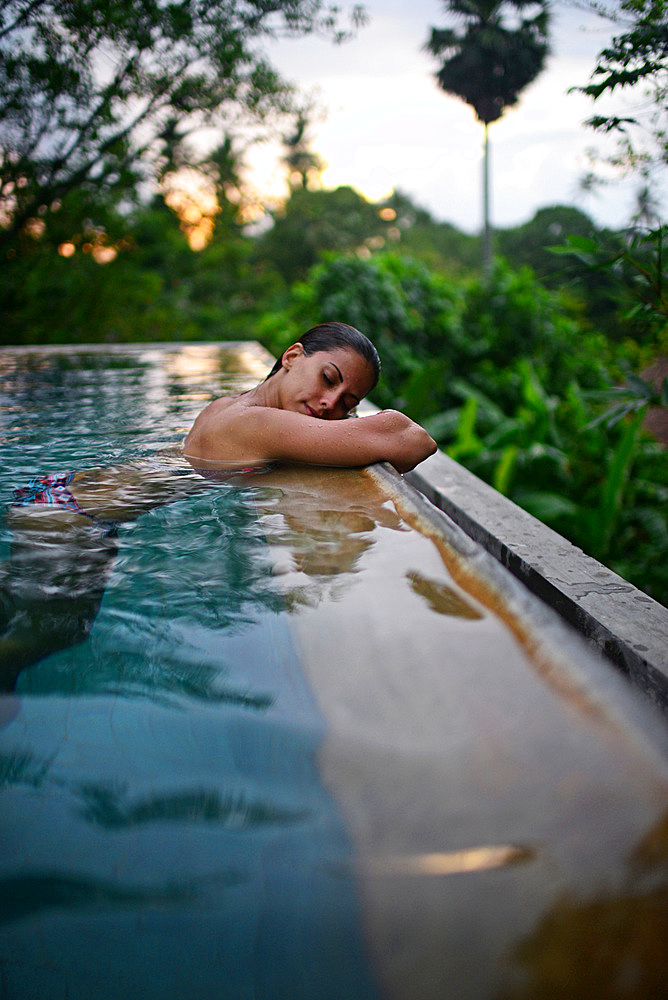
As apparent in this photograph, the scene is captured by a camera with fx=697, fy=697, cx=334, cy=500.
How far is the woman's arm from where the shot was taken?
232 cm

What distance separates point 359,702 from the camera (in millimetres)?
1023

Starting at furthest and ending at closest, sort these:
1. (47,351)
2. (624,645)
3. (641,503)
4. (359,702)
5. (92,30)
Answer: (92,30)
(47,351)
(641,503)
(624,645)
(359,702)

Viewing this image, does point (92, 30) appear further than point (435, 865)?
Yes

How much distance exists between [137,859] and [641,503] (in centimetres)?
564

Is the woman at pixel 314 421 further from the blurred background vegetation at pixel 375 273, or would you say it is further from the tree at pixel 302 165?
the tree at pixel 302 165

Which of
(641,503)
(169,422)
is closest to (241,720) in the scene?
(169,422)

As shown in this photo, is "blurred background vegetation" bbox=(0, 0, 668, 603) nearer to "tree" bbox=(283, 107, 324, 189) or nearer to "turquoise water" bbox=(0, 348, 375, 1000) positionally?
"turquoise water" bbox=(0, 348, 375, 1000)

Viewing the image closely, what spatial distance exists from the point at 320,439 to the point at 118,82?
11266 mm

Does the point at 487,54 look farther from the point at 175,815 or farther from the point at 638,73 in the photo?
the point at 175,815

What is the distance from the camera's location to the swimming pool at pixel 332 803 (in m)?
0.73

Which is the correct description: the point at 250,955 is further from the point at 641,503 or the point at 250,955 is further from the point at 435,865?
the point at 641,503

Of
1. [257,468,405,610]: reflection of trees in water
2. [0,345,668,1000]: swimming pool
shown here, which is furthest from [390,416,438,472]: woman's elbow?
[0,345,668,1000]: swimming pool

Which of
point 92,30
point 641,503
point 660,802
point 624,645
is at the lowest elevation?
point 641,503

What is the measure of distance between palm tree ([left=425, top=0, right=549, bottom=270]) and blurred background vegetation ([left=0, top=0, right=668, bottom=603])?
0.34 m
